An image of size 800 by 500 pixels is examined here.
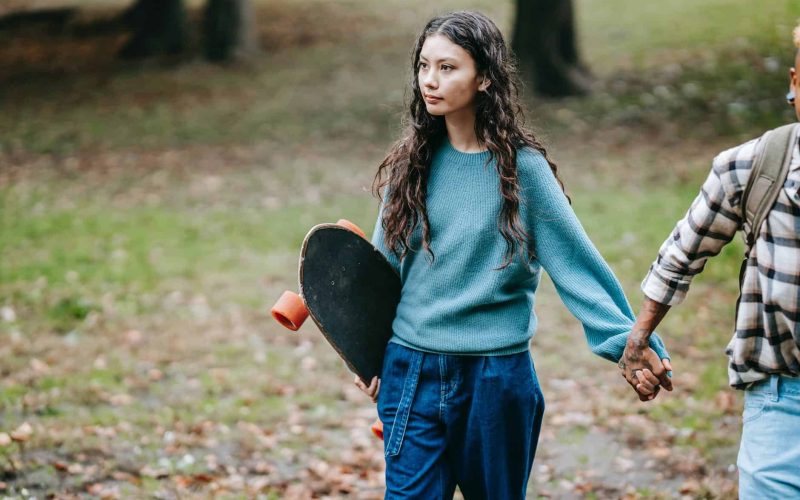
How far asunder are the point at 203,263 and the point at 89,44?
1480 centimetres

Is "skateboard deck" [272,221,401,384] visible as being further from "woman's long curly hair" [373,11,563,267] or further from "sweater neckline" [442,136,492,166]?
"sweater neckline" [442,136,492,166]

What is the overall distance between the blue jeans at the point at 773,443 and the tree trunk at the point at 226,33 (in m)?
18.0

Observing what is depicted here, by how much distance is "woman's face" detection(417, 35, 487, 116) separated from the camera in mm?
3055

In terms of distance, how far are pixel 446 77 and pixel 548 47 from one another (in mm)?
11894

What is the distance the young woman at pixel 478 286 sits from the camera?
3027 millimetres

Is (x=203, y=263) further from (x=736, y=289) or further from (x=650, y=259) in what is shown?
(x=736, y=289)

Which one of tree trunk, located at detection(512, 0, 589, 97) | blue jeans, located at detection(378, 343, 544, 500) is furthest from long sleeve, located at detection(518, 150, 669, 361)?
tree trunk, located at detection(512, 0, 589, 97)

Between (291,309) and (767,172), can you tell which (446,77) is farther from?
(767,172)

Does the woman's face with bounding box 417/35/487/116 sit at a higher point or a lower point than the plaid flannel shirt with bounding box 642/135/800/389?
higher

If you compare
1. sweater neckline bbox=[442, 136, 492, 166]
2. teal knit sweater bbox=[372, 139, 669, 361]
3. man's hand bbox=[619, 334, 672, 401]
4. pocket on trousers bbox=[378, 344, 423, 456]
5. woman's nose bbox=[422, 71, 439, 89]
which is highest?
woman's nose bbox=[422, 71, 439, 89]

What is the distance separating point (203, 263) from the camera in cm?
931

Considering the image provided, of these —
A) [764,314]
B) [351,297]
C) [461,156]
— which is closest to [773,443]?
[764,314]

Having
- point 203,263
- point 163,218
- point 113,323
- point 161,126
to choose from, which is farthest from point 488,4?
point 113,323

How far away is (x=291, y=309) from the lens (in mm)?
3270
